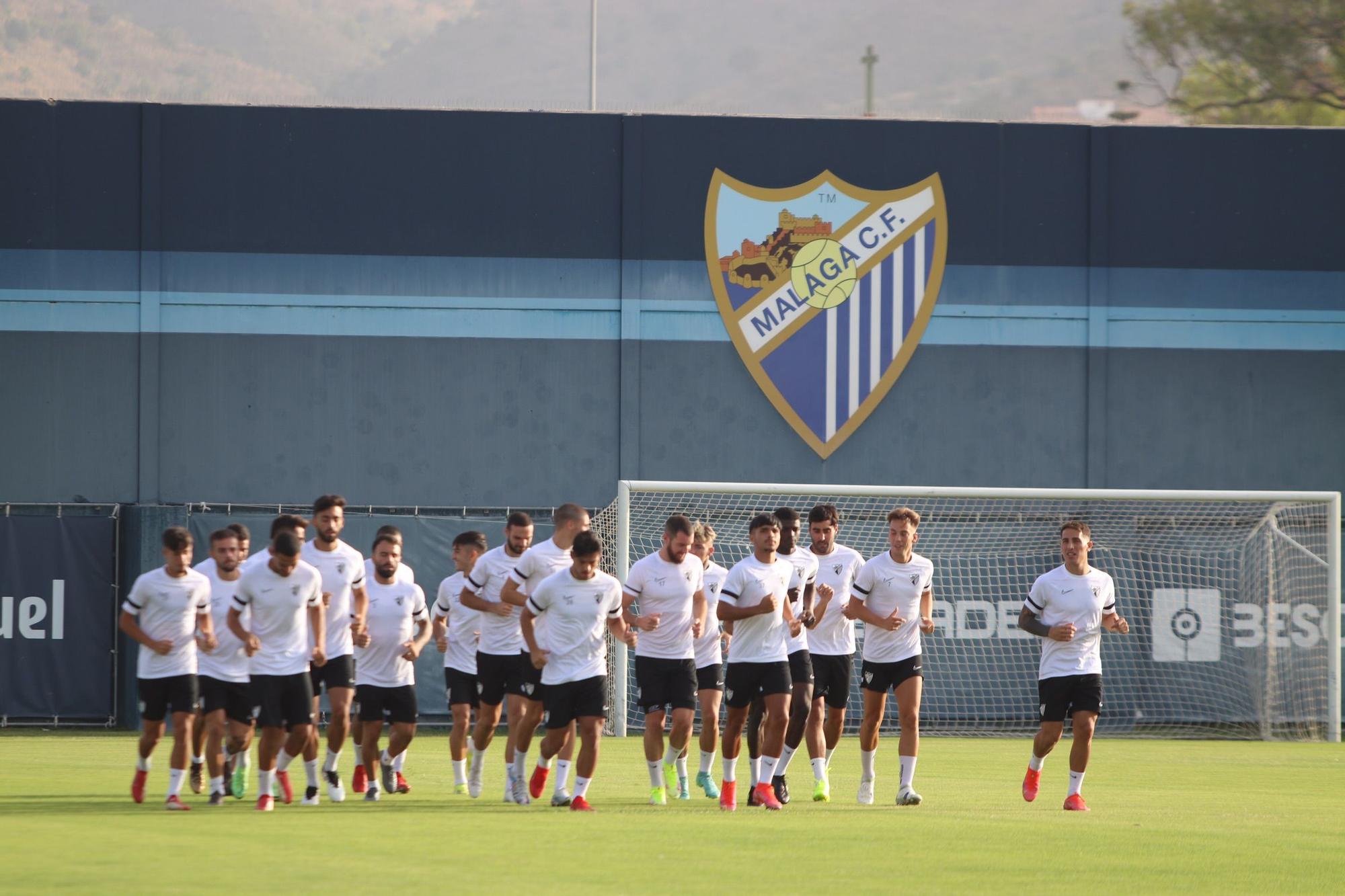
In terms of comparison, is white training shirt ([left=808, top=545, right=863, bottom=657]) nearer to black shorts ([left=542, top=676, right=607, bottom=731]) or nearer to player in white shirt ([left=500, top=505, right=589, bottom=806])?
player in white shirt ([left=500, top=505, right=589, bottom=806])

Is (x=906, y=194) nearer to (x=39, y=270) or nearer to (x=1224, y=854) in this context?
(x=39, y=270)

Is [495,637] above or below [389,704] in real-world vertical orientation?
above

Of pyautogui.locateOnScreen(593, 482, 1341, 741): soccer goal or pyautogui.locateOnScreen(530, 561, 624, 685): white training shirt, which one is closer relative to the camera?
pyautogui.locateOnScreen(530, 561, 624, 685): white training shirt

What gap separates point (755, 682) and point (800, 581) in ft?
2.93

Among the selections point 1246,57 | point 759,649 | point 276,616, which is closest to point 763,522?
point 759,649

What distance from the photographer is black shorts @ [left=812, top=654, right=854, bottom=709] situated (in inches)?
463

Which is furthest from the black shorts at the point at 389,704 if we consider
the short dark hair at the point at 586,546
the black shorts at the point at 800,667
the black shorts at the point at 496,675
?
the black shorts at the point at 800,667

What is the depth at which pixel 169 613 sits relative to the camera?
34.3 feet

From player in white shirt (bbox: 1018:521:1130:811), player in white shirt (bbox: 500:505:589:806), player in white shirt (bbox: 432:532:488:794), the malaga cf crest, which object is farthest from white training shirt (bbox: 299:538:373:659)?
the malaga cf crest

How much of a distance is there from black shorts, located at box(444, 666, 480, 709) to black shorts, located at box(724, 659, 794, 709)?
2.17 metres

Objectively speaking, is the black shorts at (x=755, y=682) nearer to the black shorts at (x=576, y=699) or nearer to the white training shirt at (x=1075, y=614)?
the black shorts at (x=576, y=699)

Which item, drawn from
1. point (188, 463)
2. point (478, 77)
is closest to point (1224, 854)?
point (188, 463)

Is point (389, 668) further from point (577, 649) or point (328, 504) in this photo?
point (577, 649)

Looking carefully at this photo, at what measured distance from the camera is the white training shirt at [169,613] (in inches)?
411
